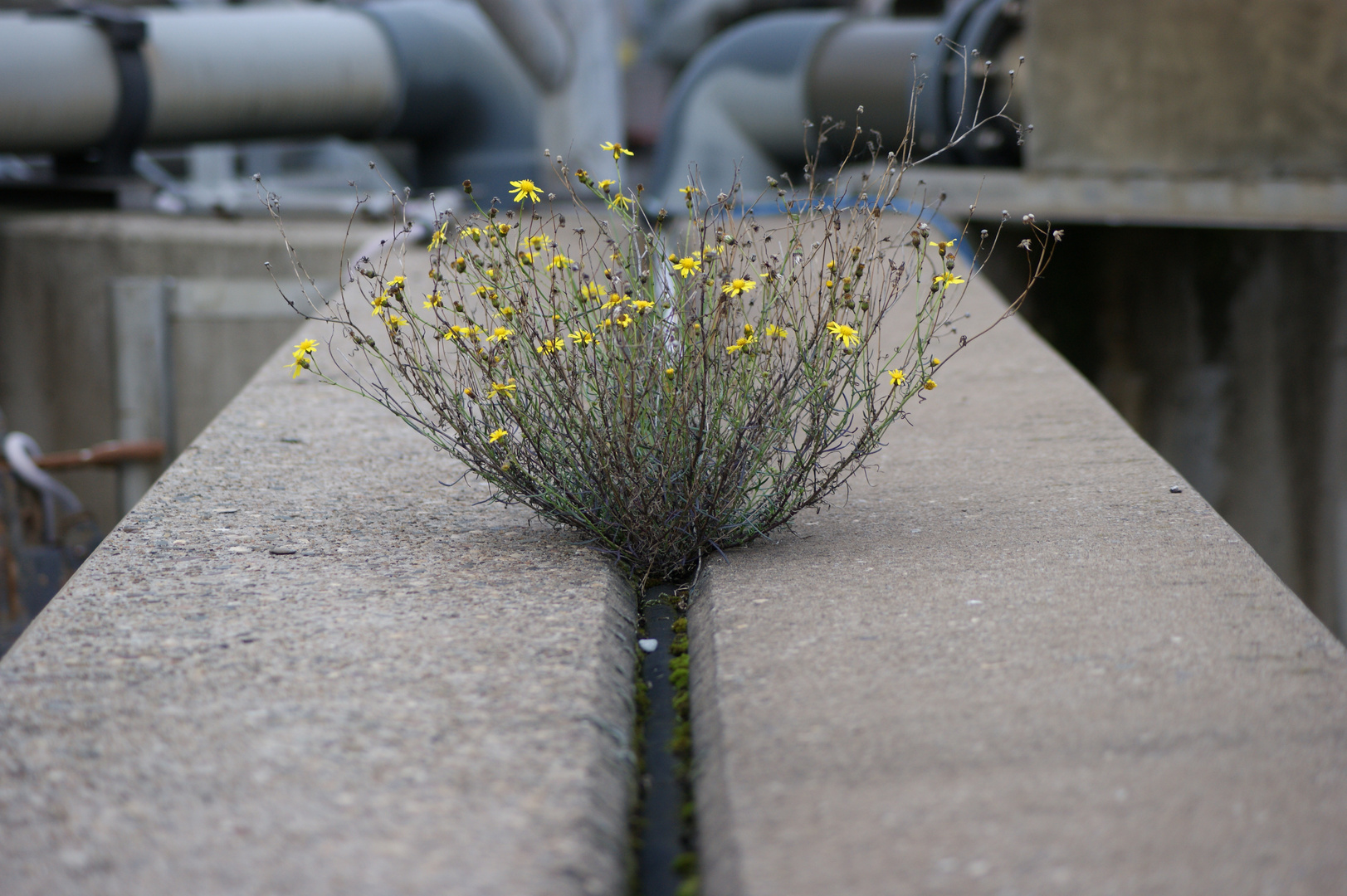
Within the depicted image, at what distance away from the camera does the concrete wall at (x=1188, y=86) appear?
5.62 meters

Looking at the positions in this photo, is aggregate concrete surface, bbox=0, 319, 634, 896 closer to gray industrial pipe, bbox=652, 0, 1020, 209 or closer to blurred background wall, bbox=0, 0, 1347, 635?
blurred background wall, bbox=0, 0, 1347, 635

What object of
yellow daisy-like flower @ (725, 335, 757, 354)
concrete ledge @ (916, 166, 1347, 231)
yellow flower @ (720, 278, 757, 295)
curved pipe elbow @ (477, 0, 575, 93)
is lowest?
concrete ledge @ (916, 166, 1347, 231)

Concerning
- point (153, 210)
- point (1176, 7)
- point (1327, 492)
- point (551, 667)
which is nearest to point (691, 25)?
point (153, 210)

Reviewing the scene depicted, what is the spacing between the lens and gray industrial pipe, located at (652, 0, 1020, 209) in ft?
24.0

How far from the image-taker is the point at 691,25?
18766mm

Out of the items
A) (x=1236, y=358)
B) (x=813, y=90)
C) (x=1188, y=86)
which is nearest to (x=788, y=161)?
(x=813, y=90)

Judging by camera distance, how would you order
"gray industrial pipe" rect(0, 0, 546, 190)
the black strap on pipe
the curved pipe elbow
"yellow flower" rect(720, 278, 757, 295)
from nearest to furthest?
"yellow flower" rect(720, 278, 757, 295)
"gray industrial pipe" rect(0, 0, 546, 190)
the black strap on pipe
the curved pipe elbow

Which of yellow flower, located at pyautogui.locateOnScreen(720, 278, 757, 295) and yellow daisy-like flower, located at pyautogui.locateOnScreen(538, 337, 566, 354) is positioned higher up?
yellow flower, located at pyautogui.locateOnScreen(720, 278, 757, 295)

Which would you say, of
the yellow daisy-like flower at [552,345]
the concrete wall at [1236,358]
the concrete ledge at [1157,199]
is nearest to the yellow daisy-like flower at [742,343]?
the yellow daisy-like flower at [552,345]

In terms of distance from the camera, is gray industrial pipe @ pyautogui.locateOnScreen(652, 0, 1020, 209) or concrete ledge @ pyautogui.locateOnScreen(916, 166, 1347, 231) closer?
concrete ledge @ pyautogui.locateOnScreen(916, 166, 1347, 231)

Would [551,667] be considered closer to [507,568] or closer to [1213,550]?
[507,568]

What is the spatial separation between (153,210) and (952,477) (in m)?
6.77

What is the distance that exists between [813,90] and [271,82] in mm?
3569

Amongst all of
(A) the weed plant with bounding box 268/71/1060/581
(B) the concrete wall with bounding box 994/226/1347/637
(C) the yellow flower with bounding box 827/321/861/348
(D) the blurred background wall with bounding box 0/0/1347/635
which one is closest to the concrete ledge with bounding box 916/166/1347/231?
(D) the blurred background wall with bounding box 0/0/1347/635
